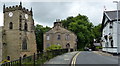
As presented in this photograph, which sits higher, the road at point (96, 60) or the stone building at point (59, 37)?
the stone building at point (59, 37)

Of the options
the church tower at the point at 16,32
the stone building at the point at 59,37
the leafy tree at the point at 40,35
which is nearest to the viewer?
the church tower at the point at 16,32

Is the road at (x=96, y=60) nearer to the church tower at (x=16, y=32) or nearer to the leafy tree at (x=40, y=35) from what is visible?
the church tower at (x=16, y=32)

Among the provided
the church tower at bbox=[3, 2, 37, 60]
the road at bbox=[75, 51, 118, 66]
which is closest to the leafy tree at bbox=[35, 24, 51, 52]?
the church tower at bbox=[3, 2, 37, 60]

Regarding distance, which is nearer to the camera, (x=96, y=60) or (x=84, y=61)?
(x=84, y=61)

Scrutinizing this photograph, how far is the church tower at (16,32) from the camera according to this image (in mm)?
51281

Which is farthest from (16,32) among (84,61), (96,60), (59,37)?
(84,61)

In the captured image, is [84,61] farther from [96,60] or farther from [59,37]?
[59,37]

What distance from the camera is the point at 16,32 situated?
51812mm

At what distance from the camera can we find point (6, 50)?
52625 millimetres

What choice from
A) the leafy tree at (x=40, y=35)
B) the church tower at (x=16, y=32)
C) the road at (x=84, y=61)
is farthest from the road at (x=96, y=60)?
the leafy tree at (x=40, y=35)

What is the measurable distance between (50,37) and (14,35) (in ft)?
44.1

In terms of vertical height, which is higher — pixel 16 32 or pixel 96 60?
pixel 16 32

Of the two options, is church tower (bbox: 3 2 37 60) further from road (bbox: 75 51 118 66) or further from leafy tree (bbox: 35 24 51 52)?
road (bbox: 75 51 118 66)

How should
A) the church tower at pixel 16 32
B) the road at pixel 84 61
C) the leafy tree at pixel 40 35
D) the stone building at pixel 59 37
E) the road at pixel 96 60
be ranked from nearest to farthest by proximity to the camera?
1. the road at pixel 84 61
2. the road at pixel 96 60
3. the church tower at pixel 16 32
4. the stone building at pixel 59 37
5. the leafy tree at pixel 40 35
